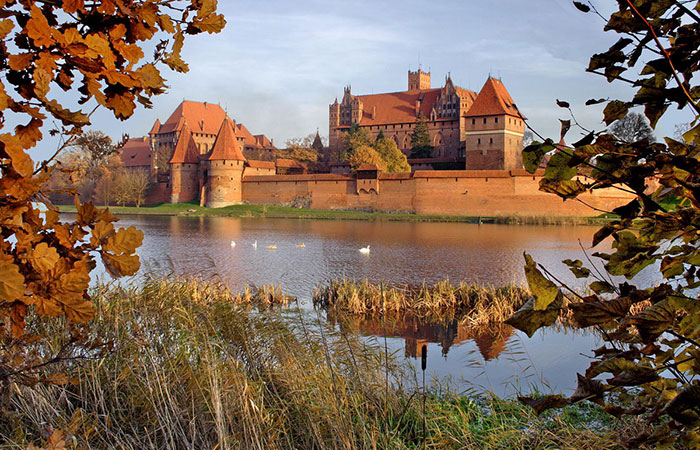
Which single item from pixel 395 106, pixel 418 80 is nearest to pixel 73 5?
pixel 395 106

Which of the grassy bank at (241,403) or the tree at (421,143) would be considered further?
the tree at (421,143)

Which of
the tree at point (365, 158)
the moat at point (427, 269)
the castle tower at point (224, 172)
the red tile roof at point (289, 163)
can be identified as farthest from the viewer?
the red tile roof at point (289, 163)

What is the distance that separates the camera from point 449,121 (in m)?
52.4

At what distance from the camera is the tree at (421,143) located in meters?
49.0

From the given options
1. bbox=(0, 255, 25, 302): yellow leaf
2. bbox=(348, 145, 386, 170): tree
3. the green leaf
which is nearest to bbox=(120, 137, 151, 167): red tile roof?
bbox=(348, 145, 386, 170): tree

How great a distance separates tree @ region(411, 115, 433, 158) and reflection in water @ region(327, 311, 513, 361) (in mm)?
41575

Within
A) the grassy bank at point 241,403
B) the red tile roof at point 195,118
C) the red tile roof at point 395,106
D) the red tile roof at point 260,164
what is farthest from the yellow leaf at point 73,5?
the red tile roof at point 195,118

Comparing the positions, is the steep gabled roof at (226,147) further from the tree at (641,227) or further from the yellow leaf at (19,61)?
the tree at (641,227)

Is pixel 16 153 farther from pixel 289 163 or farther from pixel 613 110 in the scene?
pixel 289 163

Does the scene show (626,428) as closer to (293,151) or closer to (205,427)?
(205,427)

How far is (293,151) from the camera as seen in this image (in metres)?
52.0

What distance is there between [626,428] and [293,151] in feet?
164

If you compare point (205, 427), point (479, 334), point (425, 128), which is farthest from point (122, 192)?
point (205, 427)

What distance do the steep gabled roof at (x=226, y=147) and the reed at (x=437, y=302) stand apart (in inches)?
1356
